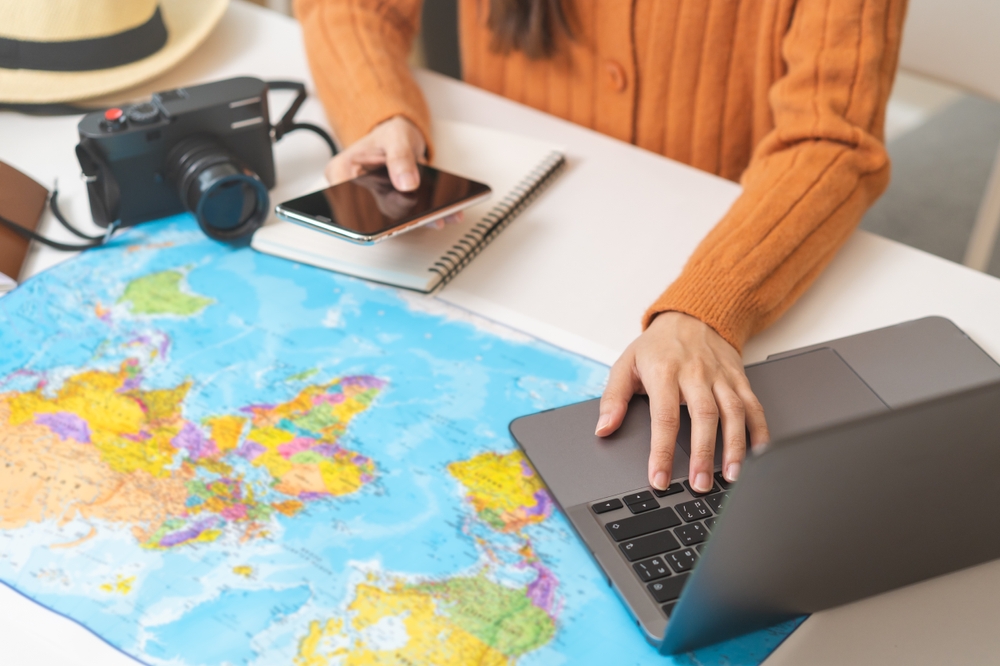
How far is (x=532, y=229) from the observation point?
88cm

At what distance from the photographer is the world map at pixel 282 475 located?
1.75ft

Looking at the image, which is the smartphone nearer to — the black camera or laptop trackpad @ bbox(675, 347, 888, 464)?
the black camera

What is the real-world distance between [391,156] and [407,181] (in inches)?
1.7

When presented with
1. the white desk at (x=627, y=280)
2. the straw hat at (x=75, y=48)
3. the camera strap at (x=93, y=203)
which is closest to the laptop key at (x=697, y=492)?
the white desk at (x=627, y=280)

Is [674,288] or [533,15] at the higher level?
[533,15]

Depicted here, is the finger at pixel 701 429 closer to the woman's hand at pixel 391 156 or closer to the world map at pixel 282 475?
the world map at pixel 282 475

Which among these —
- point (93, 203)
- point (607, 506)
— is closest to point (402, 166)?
point (93, 203)

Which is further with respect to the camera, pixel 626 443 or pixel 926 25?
pixel 926 25

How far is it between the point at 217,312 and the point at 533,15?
548 mm

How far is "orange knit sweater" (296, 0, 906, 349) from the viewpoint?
0.78 m

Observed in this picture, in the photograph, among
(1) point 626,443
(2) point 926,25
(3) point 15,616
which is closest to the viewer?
(3) point 15,616

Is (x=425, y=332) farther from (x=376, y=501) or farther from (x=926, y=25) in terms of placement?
(x=926, y=25)

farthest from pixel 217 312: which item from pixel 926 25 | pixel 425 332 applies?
pixel 926 25

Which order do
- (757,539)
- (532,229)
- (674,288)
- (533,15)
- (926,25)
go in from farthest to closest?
(926,25) → (533,15) → (532,229) → (674,288) → (757,539)
